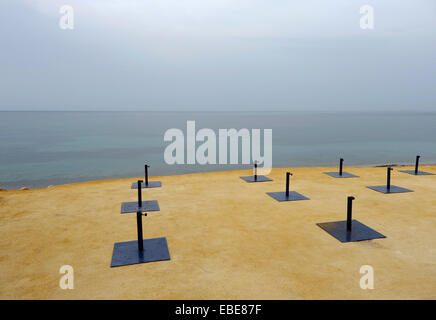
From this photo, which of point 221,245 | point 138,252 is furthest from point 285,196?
point 138,252

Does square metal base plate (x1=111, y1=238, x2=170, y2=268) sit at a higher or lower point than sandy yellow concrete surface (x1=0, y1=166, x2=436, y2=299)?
higher

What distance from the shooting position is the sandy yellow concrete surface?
446 cm

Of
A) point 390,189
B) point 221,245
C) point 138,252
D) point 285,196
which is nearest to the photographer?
point 138,252

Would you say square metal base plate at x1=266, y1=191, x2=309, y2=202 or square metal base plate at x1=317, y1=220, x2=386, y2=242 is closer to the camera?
square metal base plate at x1=317, y1=220, x2=386, y2=242

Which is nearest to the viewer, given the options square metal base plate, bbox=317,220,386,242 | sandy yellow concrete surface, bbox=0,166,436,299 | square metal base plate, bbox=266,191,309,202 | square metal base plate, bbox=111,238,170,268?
sandy yellow concrete surface, bbox=0,166,436,299

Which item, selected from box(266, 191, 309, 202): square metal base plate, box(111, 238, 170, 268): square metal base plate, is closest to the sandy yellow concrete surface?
box(111, 238, 170, 268): square metal base plate

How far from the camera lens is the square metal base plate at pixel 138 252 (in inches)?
207

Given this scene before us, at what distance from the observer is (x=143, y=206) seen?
833cm

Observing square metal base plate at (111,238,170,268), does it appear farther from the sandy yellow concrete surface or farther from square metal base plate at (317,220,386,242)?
square metal base plate at (317,220,386,242)

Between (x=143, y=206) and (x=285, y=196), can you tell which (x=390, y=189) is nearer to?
(x=285, y=196)

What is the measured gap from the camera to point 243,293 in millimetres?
4324

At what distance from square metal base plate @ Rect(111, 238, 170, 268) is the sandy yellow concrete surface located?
0.13m

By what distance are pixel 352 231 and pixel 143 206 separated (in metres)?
4.87
